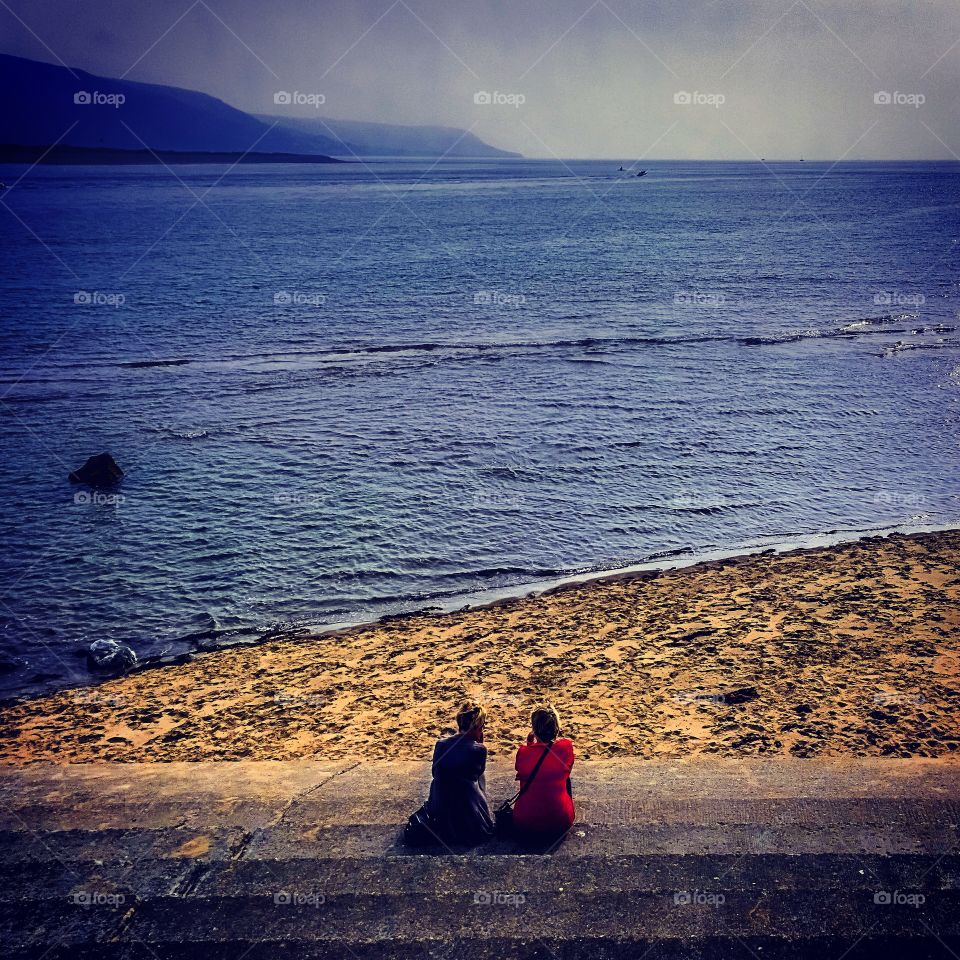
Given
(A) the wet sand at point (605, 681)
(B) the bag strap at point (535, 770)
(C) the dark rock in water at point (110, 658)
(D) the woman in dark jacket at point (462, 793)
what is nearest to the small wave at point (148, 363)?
(C) the dark rock in water at point (110, 658)

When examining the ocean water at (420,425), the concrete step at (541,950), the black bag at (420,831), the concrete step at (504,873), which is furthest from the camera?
the ocean water at (420,425)

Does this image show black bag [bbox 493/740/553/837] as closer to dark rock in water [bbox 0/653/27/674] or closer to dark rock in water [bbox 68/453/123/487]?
dark rock in water [bbox 0/653/27/674]

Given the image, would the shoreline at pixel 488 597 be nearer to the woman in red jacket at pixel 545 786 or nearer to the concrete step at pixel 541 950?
the woman in red jacket at pixel 545 786

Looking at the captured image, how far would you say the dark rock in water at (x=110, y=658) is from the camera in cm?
1093

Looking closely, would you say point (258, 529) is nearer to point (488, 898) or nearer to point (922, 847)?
point (488, 898)

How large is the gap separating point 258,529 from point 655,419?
39.4 feet

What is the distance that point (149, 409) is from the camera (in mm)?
22750

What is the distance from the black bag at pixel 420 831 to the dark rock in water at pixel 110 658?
22.1 feet

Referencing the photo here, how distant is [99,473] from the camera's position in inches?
681

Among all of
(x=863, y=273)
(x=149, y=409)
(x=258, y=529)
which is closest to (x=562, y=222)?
(x=863, y=273)

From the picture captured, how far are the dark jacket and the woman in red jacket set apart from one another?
315 millimetres

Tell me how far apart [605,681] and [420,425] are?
13.1 m

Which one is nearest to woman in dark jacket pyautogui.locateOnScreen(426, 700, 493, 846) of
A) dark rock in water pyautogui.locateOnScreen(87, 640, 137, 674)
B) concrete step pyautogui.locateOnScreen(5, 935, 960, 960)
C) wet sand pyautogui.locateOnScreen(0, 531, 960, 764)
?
concrete step pyautogui.locateOnScreen(5, 935, 960, 960)

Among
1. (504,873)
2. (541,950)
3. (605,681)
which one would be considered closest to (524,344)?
(605,681)
